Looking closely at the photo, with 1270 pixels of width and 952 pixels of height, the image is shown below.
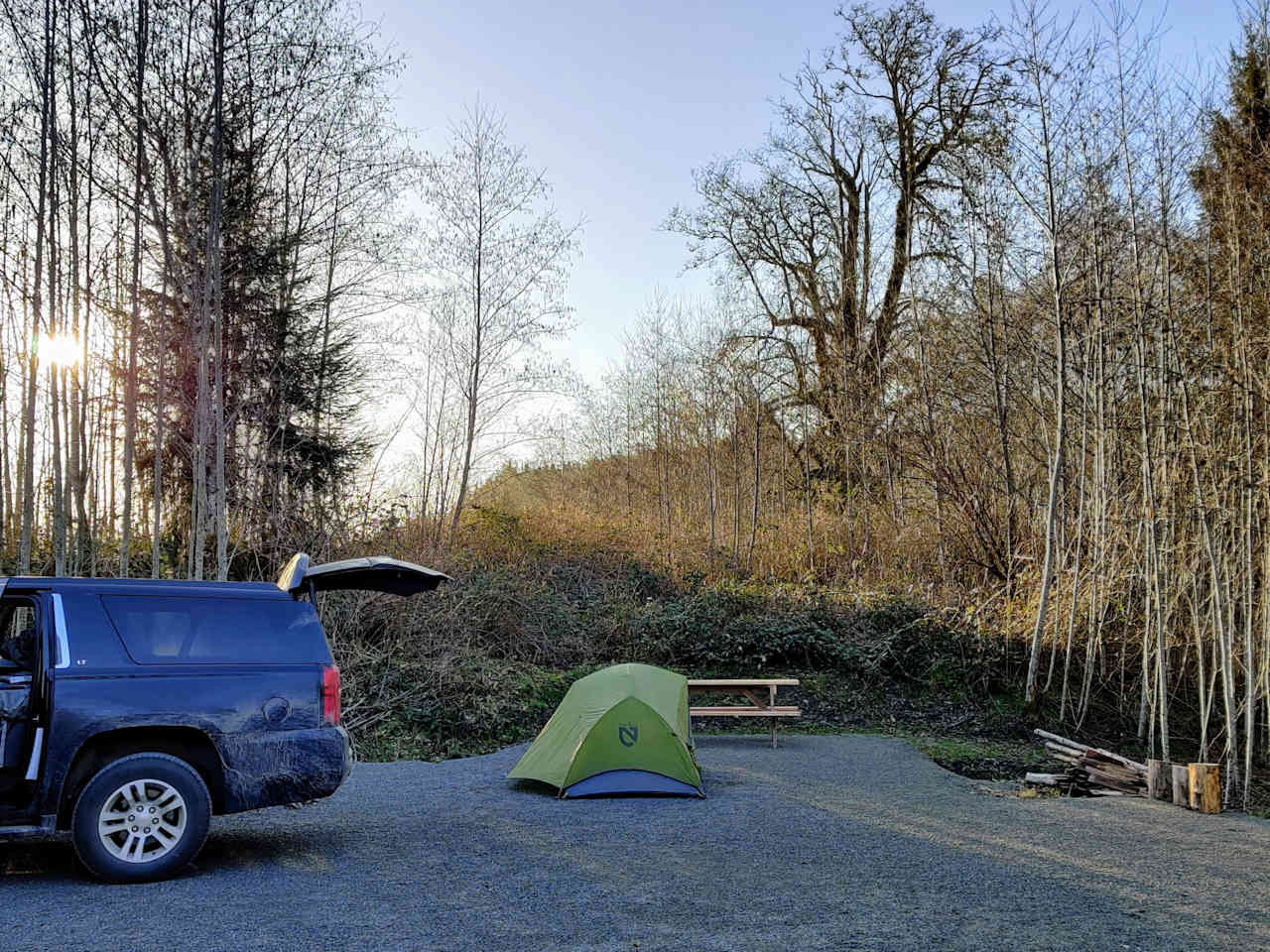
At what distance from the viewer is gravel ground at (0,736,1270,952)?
15.0ft

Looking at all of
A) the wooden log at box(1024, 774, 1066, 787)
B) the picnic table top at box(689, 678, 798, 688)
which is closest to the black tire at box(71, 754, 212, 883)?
the picnic table top at box(689, 678, 798, 688)

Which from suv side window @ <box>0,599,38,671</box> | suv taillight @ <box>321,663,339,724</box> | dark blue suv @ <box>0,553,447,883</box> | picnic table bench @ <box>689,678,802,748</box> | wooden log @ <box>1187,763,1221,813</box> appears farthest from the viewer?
picnic table bench @ <box>689,678,802,748</box>

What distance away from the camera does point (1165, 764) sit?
876 cm

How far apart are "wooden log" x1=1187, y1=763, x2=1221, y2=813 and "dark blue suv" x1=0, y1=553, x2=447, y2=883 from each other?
262 inches

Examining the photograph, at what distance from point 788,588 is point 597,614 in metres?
3.00

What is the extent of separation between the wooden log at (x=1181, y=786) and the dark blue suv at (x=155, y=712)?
6679mm

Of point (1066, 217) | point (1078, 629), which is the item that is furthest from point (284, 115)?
point (1078, 629)

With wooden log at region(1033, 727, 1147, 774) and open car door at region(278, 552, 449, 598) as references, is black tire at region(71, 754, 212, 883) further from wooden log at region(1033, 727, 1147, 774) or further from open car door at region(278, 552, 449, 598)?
wooden log at region(1033, 727, 1147, 774)

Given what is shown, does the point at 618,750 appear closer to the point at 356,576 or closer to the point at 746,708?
the point at 356,576

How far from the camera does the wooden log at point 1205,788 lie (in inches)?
322

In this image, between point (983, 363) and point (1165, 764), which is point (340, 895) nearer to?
point (1165, 764)

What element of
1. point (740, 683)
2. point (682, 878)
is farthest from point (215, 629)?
point (740, 683)

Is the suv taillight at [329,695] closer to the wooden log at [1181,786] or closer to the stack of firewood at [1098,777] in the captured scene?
the stack of firewood at [1098,777]

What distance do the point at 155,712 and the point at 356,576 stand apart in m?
1.70
